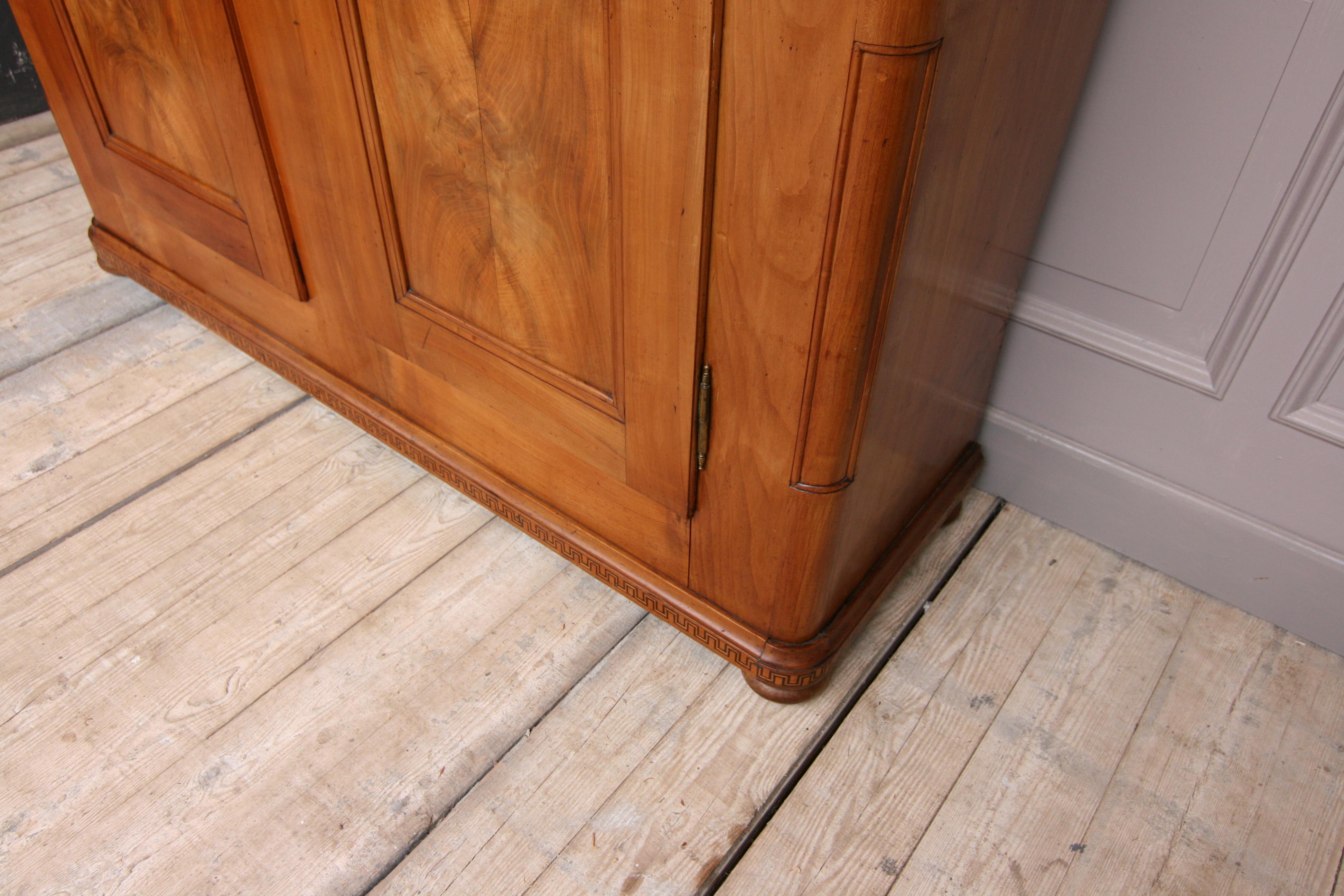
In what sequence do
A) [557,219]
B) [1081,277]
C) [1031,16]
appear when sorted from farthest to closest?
1. [1081,277]
2. [557,219]
3. [1031,16]

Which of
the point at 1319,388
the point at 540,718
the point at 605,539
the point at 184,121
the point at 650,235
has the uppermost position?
the point at 650,235

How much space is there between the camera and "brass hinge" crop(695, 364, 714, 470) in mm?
886

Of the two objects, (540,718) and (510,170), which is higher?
(510,170)

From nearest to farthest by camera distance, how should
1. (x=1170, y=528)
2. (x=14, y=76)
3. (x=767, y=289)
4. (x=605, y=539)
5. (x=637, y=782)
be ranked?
(x=767, y=289), (x=637, y=782), (x=605, y=539), (x=1170, y=528), (x=14, y=76)

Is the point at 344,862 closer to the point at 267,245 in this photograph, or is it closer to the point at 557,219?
the point at 557,219

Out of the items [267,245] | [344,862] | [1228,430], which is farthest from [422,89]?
[1228,430]

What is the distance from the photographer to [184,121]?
127cm

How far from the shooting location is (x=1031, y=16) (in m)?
0.81

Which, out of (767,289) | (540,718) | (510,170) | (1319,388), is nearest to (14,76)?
(510,170)

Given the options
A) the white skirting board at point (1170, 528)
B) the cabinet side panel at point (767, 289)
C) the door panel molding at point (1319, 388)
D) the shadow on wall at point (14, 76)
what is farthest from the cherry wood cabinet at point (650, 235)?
the shadow on wall at point (14, 76)

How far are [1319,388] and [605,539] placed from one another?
2.74 ft

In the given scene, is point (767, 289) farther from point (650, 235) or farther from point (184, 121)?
point (184, 121)

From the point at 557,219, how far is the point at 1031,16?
46 cm

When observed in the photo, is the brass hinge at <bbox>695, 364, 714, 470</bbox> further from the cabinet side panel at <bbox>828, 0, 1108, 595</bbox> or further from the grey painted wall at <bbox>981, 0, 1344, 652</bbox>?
the grey painted wall at <bbox>981, 0, 1344, 652</bbox>
